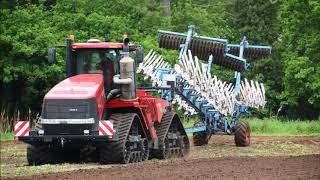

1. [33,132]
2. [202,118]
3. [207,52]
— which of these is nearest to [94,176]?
[33,132]

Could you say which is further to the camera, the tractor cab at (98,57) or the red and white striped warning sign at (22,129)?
the tractor cab at (98,57)

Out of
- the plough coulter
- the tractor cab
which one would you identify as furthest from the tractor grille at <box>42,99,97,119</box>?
the plough coulter

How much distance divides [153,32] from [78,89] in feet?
85.0

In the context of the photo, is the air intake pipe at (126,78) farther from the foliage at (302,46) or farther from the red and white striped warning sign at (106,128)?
the foliage at (302,46)

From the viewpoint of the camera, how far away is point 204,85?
21.7 m

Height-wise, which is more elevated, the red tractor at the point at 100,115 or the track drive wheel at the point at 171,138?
the red tractor at the point at 100,115

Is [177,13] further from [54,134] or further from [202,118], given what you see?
[54,134]

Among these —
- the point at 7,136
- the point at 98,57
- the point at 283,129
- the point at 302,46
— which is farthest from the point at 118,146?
the point at 302,46

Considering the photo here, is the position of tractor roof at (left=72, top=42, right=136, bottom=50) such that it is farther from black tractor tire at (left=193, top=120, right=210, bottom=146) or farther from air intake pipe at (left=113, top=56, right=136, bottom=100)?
black tractor tire at (left=193, top=120, right=210, bottom=146)

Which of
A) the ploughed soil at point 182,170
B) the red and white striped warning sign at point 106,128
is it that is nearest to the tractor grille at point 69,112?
the red and white striped warning sign at point 106,128

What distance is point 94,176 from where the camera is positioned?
12.3 m

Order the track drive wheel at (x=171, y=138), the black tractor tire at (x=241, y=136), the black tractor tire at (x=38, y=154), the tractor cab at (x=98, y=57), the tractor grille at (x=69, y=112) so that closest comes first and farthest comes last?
the tractor grille at (x=69, y=112) → the black tractor tire at (x=38, y=154) → the tractor cab at (x=98, y=57) → the track drive wheel at (x=171, y=138) → the black tractor tire at (x=241, y=136)

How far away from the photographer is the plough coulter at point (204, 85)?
21.2m

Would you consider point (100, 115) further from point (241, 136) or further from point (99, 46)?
point (241, 136)
